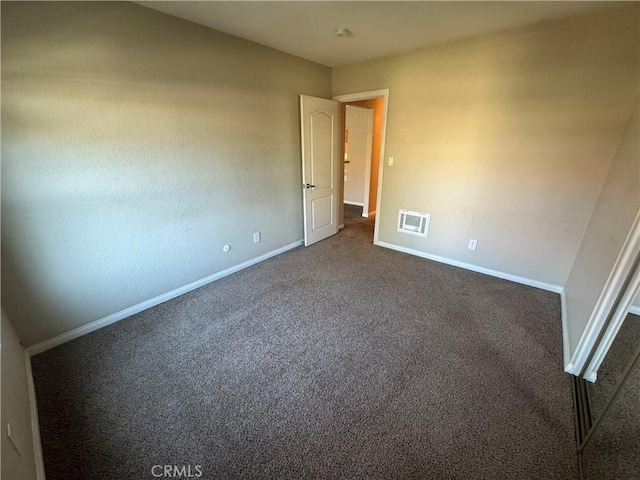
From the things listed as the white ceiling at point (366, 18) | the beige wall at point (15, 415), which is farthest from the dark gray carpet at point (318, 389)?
the white ceiling at point (366, 18)

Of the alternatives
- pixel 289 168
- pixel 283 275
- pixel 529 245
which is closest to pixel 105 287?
pixel 283 275

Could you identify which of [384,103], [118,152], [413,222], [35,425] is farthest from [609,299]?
[118,152]

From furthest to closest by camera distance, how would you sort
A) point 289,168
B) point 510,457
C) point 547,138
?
point 289,168 < point 547,138 < point 510,457

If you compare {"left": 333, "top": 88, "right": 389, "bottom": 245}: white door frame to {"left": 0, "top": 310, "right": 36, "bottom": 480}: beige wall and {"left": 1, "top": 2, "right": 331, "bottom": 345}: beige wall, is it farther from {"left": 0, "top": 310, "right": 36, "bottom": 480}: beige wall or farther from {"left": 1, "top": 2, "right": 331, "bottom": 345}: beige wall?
{"left": 0, "top": 310, "right": 36, "bottom": 480}: beige wall

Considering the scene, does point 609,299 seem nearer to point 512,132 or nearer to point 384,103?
point 512,132

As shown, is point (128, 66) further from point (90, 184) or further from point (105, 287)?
point (105, 287)

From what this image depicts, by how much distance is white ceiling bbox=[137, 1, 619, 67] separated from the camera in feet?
6.39

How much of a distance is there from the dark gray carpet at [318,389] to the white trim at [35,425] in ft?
0.10

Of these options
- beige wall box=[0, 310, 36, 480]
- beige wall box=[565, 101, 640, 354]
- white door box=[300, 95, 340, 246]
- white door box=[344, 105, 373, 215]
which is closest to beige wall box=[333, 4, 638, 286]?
beige wall box=[565, 101, 640, 354]

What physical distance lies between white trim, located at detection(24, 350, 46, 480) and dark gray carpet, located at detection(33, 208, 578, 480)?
1.2 inches

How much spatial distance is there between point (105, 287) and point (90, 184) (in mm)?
826

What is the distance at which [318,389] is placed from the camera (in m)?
1.63

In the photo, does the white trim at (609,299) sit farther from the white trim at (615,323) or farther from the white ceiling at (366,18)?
the white ceiling at (366,18)

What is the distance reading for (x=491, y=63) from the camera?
2500mm
